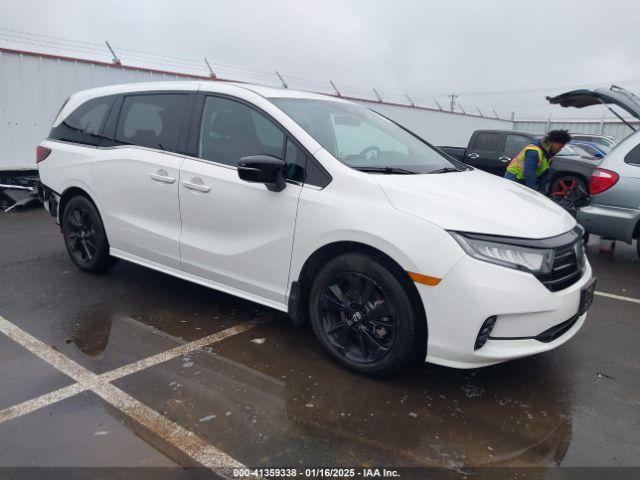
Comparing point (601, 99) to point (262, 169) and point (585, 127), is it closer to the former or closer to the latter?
point (262, 169)

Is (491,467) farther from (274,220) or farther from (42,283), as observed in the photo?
(42,283)

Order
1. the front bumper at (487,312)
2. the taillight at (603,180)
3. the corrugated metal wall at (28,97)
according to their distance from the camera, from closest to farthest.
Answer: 1. the front bumper at (487,312)
2. the taillight at (603,180)
3. the corrugated metal wall at (28,97)

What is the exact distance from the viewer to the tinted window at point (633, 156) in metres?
5.61

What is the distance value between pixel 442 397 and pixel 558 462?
0.70 m

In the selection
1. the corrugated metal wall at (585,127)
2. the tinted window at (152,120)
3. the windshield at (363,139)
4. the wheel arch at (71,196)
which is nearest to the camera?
the windshield at (363,139)

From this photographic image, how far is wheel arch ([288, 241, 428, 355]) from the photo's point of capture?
9.27 ft

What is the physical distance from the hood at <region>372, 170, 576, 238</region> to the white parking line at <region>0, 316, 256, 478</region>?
160 centimetres

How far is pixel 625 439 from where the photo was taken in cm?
259

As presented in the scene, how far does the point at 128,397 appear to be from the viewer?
2818 millimetres

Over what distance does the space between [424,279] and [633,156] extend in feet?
14.2

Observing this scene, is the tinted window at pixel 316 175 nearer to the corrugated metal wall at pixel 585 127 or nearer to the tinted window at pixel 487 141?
the tinted window at pixel 487 141

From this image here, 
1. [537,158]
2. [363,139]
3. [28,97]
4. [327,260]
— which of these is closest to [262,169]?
[327,260]

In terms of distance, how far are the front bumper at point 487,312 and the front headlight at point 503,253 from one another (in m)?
0.04

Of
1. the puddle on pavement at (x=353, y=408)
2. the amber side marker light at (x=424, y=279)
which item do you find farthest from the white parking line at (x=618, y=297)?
the amber side marker light at (x=424, y=279)
